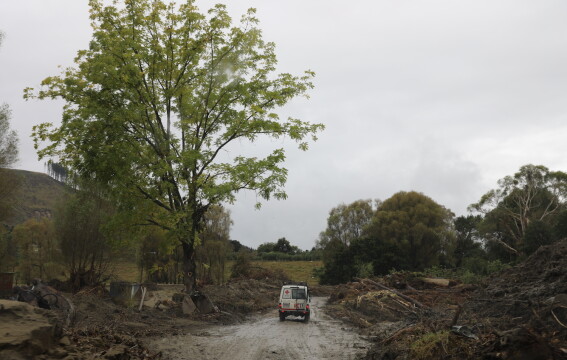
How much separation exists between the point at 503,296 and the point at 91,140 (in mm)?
17265

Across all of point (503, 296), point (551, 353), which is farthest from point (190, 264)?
point (551, 353)

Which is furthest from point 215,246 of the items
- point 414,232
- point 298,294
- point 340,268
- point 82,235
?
point 414,232

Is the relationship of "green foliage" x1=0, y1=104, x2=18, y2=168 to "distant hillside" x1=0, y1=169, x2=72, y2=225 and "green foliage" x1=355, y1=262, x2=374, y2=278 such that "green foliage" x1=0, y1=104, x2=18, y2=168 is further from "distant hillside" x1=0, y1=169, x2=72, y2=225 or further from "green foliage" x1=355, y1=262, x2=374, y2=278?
"distant hillside" x1=0, y1=169, x2=72, y2=225

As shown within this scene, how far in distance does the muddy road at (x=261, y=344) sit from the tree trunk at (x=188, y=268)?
4057mm

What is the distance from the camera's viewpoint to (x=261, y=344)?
13352 millimetres

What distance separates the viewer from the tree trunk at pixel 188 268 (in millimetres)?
21234

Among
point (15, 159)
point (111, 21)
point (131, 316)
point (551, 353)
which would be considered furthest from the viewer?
point (15, 159)

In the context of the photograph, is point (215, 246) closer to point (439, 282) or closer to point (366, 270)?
point (366, 270)

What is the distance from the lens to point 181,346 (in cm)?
1248

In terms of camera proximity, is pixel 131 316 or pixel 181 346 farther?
pixel 131 316

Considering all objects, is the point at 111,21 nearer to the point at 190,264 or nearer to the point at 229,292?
the point at 190,264

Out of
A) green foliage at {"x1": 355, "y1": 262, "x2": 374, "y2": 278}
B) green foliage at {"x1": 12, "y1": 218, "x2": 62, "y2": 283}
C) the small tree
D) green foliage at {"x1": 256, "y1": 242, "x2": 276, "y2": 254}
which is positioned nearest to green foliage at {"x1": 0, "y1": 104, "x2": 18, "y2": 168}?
the small tree

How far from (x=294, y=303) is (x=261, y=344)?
359 inches

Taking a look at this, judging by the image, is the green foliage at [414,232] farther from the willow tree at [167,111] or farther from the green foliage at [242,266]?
the willow tree at [167,111]
